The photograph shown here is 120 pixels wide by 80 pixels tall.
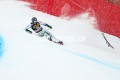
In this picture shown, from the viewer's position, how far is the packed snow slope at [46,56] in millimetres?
885

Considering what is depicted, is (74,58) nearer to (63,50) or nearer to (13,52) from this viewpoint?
(63,50)

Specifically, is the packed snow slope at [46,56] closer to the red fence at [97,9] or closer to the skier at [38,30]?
the skier at [38,30]

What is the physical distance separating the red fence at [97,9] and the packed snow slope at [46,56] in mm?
248

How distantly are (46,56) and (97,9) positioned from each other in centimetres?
57

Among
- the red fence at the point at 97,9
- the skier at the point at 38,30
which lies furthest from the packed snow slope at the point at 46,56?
the red fence at the point at 97,9

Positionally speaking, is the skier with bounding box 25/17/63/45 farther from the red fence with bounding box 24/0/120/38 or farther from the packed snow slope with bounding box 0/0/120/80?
the red fence with bounding box 24/0/120/38

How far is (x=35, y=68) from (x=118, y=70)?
12.3 inches

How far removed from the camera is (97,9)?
54.1 inches

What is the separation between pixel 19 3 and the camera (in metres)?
1.17

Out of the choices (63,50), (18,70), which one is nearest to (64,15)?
(63,50)

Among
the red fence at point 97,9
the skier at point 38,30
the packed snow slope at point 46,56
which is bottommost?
the packed snow slope at point 46,56

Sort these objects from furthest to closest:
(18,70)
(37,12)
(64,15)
→ (64,15), (37,12), (18,70)

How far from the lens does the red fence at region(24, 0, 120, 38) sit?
129 centimetres

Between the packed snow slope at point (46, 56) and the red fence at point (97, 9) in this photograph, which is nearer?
the packed snow slope at point (46, 56)
